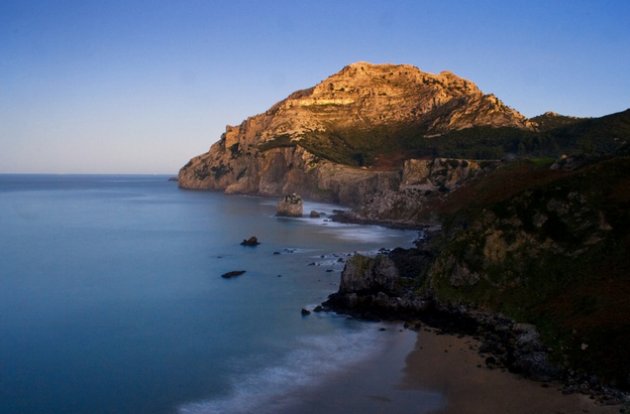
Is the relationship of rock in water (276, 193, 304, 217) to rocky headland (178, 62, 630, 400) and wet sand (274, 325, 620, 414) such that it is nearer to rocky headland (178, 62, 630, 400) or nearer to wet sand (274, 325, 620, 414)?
rocky headland (178, 62, 630, 400)

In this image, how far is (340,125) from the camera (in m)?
170

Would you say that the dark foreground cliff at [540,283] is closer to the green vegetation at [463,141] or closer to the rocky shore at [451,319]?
the rocky shore at [451,319]

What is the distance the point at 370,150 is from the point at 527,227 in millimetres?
113797

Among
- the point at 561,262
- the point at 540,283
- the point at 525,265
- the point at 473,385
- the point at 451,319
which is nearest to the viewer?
the point at 473,385

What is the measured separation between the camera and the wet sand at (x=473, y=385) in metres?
23.4

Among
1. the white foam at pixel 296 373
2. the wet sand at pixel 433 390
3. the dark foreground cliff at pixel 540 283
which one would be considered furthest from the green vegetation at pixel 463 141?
the wet sand at pixel 433 390

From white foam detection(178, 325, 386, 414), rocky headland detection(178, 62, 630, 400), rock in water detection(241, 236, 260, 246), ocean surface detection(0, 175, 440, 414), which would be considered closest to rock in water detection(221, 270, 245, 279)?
ocean surface detection(0, 175, 440, 414)

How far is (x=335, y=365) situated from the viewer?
29.9 metres

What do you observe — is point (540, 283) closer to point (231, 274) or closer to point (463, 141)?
point (231, 274)

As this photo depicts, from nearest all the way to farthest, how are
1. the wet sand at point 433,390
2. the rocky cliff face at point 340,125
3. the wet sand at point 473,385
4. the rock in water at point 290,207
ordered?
the wet sand at point 473,385 < the wet sand at point 433,390 < the rock in water at point 290,207 < the rocky cliff face at point 340,125

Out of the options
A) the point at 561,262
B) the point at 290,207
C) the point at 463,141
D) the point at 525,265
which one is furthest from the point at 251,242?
the point at 463,141

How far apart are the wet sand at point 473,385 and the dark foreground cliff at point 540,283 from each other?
113 centimetres

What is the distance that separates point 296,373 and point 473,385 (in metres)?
8.84

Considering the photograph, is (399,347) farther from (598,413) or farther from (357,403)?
(598,413)
